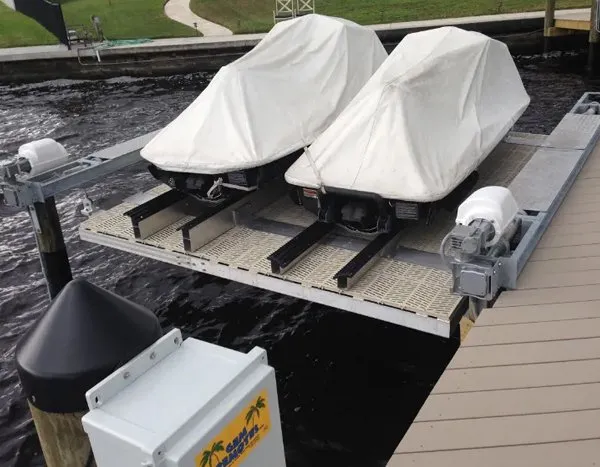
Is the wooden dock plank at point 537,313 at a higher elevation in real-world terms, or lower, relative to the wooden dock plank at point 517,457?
lower

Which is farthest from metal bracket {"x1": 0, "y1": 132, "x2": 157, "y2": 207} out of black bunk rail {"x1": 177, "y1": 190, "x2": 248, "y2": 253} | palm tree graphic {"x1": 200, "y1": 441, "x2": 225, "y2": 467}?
palm tree graphic {"x1": 200, "y1": 441, "x2": 225, "y2": 467}

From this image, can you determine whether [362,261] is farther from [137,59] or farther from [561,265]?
[137,59]

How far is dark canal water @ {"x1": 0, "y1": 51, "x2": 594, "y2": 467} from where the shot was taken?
591 cm

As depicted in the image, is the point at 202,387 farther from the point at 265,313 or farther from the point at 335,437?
the point at 265,313

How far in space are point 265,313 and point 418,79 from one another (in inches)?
121

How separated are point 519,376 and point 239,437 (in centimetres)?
217

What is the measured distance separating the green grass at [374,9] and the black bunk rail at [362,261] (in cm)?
1697

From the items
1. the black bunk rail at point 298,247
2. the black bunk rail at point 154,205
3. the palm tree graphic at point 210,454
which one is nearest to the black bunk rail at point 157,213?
the black bunk rail at point 154,205

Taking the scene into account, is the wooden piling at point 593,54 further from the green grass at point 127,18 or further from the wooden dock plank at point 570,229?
the wooden dock plank at point 570,229

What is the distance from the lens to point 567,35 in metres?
18.7

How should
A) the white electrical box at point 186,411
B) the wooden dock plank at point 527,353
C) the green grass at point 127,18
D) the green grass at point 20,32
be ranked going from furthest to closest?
the green grass at point 127,18 < the green grass at point 20,32 < the wooden dock plank at point 527,353 < the white electrical box at point 186,411

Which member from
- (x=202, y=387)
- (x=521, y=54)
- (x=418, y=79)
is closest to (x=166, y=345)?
(x=202, y=387)

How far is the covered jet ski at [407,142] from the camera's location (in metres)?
6.23

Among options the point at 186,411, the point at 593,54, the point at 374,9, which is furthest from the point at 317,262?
the point at 374,9
